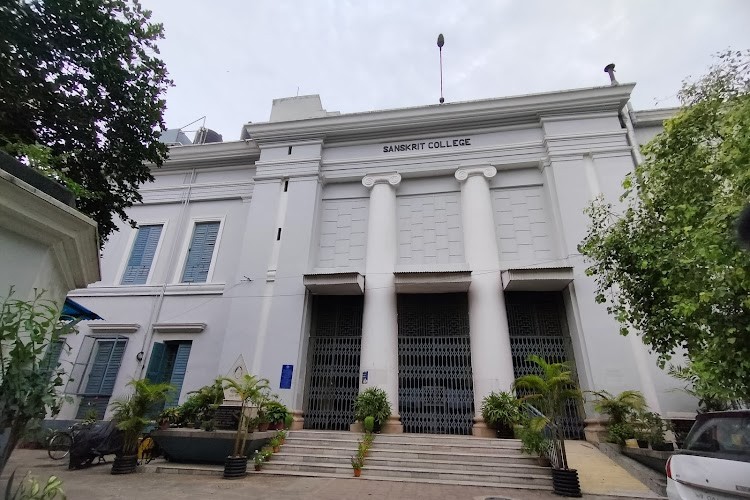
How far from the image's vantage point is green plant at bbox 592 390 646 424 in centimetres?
864

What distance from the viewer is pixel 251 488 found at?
642cm

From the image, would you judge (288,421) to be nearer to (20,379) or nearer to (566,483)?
(566,483)

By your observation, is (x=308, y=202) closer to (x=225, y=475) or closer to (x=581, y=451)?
(x=225, y=475)

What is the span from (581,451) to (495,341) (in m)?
3.04

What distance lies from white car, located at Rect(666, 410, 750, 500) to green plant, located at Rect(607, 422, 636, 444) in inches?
193

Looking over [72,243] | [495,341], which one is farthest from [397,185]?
[72,243]

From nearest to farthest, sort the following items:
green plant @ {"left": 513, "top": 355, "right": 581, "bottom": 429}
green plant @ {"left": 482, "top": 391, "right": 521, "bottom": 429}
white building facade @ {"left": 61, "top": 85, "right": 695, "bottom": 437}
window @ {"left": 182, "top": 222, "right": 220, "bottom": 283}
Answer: green plant @ {"left": 513, "top": 355, "right": 581, "bottom": 429}
green plant @ {"left": 482, "top": 391, "right": 521, "bottom": 429}
white building facade @ {"left": 61, "top": 85, "right": 695, "bottom": 437}
window @ {"left": 182, "top": 222, "right": 220, "bottom": 283}

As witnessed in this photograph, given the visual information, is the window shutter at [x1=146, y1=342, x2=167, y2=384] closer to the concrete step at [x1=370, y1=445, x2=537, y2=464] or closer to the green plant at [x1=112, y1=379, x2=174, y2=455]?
the green plant at [x1=112, y1=379, x2=174, y2=455]

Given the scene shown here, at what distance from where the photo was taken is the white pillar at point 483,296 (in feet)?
33.1

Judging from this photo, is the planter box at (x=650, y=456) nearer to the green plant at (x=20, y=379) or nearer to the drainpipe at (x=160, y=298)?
the green plant at (x=20, y=379)

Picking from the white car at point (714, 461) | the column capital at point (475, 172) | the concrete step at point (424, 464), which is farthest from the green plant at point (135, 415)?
the column capital at point (475, 172)

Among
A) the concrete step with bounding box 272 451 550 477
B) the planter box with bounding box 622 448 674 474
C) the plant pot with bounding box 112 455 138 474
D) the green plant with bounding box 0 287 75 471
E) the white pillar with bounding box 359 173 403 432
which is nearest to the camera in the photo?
the green plant with bounding box 0 287 75 471

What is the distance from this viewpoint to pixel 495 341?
10.4m

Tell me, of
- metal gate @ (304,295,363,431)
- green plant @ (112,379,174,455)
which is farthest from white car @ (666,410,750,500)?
green plant @ (112,379,174,455)
